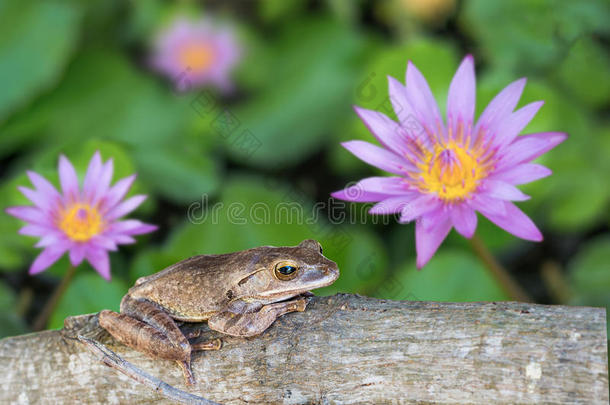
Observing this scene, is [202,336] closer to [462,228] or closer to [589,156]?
[462,228]

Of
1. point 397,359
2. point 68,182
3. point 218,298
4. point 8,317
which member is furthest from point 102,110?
point 397,359

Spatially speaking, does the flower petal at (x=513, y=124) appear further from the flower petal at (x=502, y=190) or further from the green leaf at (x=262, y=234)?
the green leaf at (x=262, y=234)

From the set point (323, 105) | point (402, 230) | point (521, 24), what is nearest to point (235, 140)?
point (323, 105)

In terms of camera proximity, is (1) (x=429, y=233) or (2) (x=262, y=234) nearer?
(1) (x=429, y=233)

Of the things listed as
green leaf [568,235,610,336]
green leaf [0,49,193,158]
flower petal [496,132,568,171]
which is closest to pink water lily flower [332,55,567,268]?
flower petal [496,132,568,171]

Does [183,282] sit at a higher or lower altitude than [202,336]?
higher

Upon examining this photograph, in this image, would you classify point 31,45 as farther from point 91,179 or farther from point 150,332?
point 150,332
